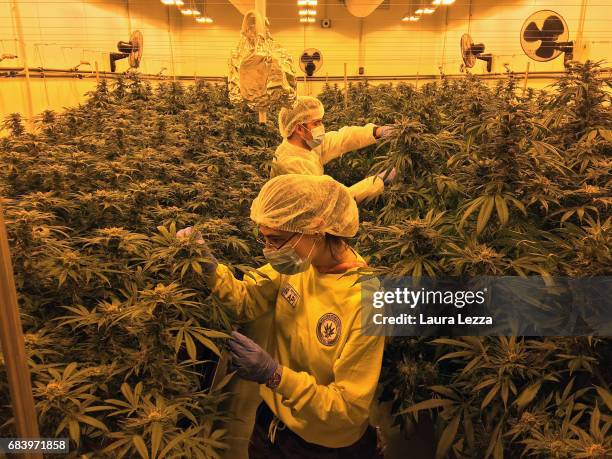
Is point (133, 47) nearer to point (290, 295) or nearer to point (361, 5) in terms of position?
point (361, 5)

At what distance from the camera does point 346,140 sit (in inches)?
131

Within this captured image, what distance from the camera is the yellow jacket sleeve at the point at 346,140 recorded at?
10.8 feet

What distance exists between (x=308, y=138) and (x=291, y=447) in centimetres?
211

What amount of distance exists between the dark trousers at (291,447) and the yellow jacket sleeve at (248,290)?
357 millimetres

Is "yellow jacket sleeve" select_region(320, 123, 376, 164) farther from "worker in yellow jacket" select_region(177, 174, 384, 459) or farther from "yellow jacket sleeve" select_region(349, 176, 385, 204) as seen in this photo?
"worker in yellow jacket" select_region(177, 174, 384, 459)

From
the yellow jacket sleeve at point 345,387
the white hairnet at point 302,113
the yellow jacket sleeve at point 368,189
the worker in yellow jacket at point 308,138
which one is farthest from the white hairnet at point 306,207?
the white hairnet at point 302,113

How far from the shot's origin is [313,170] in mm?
3072

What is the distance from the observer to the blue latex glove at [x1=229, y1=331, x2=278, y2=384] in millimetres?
1311

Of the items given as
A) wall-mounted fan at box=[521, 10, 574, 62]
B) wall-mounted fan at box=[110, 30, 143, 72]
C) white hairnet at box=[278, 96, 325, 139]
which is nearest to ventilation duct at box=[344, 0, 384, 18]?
wall-mounted fan at box=[521, 10, 574, 62]

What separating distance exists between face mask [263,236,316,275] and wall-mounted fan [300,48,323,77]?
24.6 ft

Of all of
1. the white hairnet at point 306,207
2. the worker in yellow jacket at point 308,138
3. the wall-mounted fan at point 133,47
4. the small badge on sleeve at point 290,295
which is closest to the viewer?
the white hairnet at point 306,207

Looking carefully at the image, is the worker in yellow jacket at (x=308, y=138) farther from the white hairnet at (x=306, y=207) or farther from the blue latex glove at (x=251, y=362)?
the blue latex glove at (x=251, y=362)

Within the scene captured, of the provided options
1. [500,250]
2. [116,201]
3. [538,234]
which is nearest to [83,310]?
[116,201]

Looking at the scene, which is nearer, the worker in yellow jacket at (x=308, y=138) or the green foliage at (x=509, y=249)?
the green foliage at (x=509, y=249)
